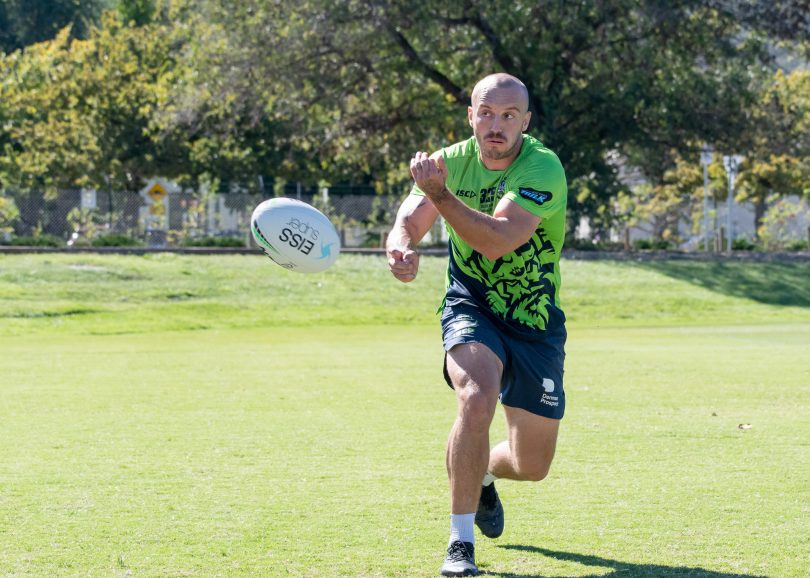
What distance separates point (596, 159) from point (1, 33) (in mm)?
44118

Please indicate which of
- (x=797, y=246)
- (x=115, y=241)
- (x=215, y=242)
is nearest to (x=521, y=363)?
(x=215, y=242)

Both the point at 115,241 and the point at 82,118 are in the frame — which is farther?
the point at 82,118

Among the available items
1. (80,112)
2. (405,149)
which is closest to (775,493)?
(405,149)

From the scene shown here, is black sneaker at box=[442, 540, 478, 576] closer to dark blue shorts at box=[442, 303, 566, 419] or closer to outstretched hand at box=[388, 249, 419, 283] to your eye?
dark blue shorts at box=[442, 303, 566, 419]

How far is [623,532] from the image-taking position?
22.8ft

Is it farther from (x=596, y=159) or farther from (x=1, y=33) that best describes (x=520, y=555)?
(x=1, y=33)

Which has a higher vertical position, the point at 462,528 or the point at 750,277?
the point at 750,277

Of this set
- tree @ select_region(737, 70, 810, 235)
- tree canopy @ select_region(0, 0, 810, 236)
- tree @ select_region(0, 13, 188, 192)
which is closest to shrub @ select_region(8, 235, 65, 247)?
tree canopy @ select_region(0, 0, 810, 236)

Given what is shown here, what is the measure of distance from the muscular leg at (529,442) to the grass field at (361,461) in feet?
1.16

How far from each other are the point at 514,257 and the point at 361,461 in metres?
2.85

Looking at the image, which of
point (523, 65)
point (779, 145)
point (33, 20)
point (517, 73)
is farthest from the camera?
point (33, 20)

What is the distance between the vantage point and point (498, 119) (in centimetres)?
674

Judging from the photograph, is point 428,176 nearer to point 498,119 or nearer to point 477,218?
point 477,218

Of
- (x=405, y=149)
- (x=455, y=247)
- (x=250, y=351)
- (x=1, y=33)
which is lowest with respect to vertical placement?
(x=250, y=351)
